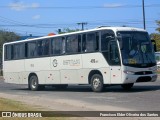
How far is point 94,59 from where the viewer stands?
70.9 feet

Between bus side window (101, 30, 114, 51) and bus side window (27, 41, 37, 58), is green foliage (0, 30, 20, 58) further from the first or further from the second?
bus side window (101, 30, 114, 51)

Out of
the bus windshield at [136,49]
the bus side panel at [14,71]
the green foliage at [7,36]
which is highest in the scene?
the green foliage at [7,36]

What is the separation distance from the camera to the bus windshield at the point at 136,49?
2045cm

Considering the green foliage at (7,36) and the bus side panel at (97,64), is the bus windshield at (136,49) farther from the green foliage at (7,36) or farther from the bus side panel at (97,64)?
the green foliage at (7,36)

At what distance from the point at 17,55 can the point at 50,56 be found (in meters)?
3.97

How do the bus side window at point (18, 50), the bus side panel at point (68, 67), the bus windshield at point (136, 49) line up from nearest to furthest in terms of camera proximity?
1. the bus windshield at point (136, 49)
2. the bus side panel at point (68, 67)
3. the bus side window at point (18, 50)

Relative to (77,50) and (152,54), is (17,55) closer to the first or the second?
(77,50)

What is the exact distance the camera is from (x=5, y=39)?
85.1 metres

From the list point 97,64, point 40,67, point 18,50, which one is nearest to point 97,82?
point 97,64

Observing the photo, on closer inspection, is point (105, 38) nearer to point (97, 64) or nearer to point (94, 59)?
point (94, 59)

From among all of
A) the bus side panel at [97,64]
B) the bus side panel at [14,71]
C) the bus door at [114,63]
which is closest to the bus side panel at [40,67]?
the bus side panel at [14,71]

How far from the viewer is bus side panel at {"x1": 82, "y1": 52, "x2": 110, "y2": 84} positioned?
2105cm

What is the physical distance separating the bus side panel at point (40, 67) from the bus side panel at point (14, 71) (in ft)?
2.34

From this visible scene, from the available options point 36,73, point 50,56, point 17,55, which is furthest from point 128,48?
point 17,55
